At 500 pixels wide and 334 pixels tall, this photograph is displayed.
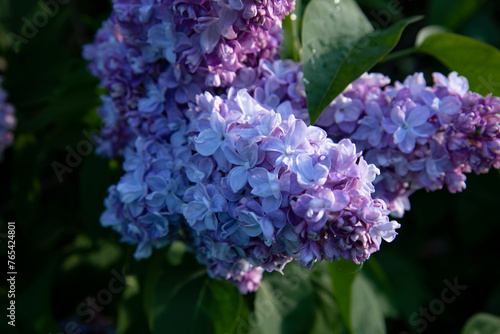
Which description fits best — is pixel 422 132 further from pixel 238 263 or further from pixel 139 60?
pixel 139 60

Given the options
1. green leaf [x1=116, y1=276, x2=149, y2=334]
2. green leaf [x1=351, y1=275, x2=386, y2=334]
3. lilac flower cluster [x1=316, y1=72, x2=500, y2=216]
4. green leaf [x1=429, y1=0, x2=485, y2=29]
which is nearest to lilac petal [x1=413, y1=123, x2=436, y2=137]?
lilac flower cluster [x1=316, y1=72, x2=500, y2=216]

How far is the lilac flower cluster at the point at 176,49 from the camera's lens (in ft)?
3.91

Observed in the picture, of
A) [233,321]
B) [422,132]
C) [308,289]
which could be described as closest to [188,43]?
[422,132]

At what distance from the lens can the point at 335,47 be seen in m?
1.37

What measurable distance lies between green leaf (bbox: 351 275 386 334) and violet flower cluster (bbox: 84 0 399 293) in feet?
2.28

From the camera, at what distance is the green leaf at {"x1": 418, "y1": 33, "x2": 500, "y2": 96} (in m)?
1.36

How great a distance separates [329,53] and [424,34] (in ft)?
1.61

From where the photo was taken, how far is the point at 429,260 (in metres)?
3.38

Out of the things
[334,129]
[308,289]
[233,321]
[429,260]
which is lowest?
[429,260]

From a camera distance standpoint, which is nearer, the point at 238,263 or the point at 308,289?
the point at 238,263

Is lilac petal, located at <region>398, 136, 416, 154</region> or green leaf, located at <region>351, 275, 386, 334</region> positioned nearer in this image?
lilac petal, located at <region>398, 136, 416, 154</region>

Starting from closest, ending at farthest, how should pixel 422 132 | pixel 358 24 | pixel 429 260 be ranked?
1. pixel 422 132
2. pixel 358 24
3. pixel 429 260

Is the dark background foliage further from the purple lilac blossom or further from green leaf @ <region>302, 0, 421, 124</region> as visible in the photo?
the purple lilac blossom

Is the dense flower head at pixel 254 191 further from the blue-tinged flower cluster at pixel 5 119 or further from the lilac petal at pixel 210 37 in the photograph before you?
the blue-tinged flower cluster at pixel 5 119
